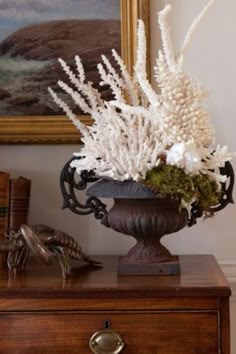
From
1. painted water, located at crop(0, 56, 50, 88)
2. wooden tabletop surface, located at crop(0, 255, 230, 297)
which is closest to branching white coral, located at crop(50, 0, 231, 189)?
wooden tabletop surface, located at crop(0, 255, 230, 297)

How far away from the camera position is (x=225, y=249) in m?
1.70

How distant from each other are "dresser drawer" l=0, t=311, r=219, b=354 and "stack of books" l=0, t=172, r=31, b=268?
346mm

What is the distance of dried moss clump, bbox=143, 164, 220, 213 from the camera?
4.00 ft

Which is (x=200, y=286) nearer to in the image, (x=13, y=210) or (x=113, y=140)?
(x=113, y=140)

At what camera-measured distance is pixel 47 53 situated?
167 cm

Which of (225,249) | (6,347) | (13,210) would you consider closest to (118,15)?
(13,210)

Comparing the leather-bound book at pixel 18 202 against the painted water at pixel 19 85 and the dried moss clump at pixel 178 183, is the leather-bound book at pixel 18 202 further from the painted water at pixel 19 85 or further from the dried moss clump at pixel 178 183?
the dried moss clump at pixel 178 183

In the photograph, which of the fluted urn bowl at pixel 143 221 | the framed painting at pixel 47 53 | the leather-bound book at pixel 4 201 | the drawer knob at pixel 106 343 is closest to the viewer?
the drawer knob at pixel 106 343

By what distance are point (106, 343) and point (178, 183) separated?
1.14 ft

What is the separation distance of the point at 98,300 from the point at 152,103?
0.43 m

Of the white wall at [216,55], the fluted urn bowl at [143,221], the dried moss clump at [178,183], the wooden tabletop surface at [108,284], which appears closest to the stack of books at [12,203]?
the wooden tabletop surface at [108,284]

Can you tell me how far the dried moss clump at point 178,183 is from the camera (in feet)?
4.00

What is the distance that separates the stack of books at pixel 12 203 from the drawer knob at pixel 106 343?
1.40 ft

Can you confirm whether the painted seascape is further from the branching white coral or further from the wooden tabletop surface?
the wooden tabletop surface
